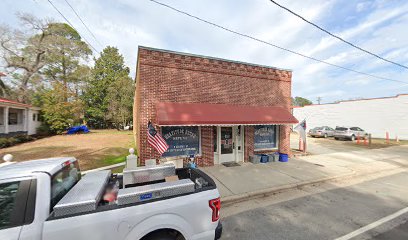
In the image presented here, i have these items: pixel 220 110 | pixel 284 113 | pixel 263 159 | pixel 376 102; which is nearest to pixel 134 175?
pixel 220 110

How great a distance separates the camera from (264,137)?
10.2 metres

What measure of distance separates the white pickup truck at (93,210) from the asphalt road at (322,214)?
157 cm

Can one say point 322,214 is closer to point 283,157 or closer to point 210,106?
point 283,157

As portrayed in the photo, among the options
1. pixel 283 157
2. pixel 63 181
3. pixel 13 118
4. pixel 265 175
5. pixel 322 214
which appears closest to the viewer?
pixel 63 181

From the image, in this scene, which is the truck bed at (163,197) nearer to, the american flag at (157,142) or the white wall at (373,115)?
the american flag at (157,142)

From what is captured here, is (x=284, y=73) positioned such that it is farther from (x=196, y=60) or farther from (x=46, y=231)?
(x=46, y=231)

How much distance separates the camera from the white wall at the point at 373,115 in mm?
22281

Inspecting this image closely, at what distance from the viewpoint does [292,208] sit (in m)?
4.84

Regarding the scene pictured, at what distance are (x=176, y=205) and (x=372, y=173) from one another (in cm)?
1006

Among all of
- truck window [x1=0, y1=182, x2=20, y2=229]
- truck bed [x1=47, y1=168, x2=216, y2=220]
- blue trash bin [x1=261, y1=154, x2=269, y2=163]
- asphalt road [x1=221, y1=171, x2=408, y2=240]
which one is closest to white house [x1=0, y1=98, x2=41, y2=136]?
truck bed [x1=47, y1=168, x2=216, y2=220]

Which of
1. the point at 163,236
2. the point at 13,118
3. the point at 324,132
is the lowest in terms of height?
the point at 163,236

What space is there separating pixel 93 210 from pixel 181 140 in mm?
6026

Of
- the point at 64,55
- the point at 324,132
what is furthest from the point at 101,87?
the point at 324,132

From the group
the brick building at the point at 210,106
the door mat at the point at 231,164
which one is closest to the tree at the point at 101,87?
the brick building at the point at 210,106
